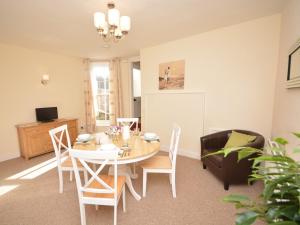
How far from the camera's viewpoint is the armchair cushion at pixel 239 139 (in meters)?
2.34

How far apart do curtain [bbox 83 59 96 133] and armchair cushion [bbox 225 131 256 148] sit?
156 inches

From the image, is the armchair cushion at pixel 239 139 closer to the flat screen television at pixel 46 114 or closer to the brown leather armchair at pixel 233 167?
the brown leather armchair at pixel 233 167

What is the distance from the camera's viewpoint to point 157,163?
2211mm

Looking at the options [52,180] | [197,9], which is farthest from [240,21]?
[52,180]

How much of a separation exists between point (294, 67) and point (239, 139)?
1.20 m

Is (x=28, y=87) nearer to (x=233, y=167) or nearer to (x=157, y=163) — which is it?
(x=157, y=163)

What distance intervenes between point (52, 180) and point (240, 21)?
4.05 m

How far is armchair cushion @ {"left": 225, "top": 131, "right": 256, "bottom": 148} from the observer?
234 centimetres

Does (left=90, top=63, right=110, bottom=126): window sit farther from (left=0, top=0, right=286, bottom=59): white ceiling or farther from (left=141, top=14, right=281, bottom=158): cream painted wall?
(left=141, top=14, right=281, bottom=158): cream painted wall

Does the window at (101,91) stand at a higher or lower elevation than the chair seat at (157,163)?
higher

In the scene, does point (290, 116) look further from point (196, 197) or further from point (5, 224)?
point (5, 224)

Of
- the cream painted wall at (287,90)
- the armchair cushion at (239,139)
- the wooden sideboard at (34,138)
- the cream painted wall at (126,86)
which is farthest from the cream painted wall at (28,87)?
the cream painted wall at (287,90)

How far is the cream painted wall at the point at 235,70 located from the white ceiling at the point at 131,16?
0.20 meters

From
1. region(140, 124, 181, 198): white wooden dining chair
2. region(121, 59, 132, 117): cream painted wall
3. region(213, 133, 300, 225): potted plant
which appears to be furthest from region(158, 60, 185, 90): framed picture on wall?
region(213, 133, 300, 225): potted plant
